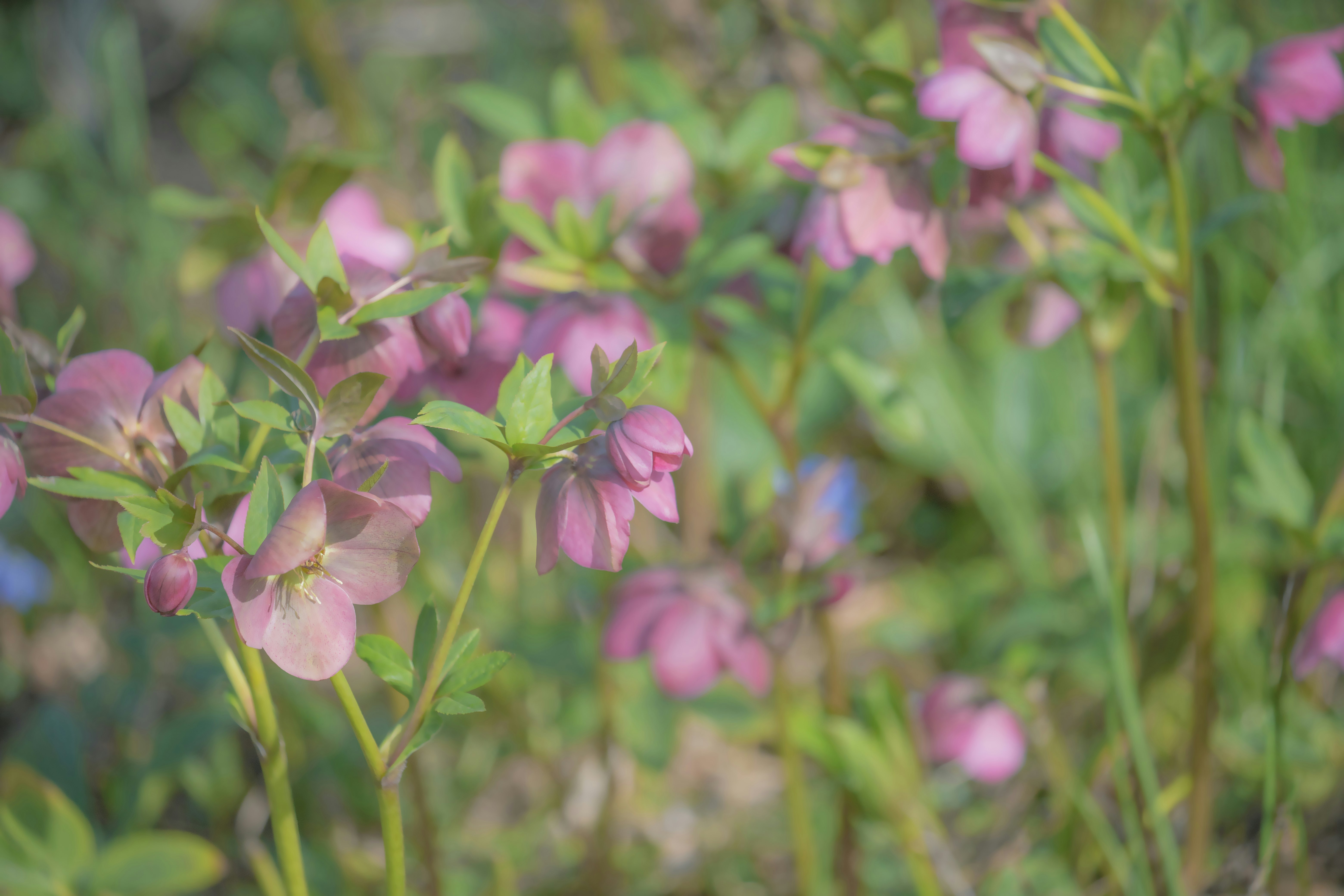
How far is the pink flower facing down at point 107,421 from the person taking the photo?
551 mm

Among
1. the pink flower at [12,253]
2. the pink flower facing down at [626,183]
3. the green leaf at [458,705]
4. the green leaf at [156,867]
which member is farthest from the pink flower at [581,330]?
the green leaf at [156,867]

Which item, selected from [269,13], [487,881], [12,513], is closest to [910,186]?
[487,881]

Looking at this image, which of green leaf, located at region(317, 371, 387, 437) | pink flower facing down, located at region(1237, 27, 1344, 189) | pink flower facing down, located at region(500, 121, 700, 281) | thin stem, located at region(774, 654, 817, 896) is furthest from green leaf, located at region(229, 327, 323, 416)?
pink flower facing down, located at region(1237, 27, 1344, 189)

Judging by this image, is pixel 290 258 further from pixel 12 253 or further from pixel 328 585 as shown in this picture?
pixel 12 253

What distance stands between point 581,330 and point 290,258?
28cm

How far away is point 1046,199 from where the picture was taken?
87cm

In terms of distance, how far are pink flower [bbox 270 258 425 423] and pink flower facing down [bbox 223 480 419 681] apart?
102 mm

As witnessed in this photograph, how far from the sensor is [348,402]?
515mm

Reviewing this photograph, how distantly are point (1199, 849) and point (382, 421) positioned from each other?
31.5 inches

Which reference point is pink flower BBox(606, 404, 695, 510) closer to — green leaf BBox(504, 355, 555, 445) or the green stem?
green leaf BBox(504, 355, 555, 445)

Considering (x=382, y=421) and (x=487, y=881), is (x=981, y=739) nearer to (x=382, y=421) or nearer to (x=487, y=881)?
(x=487, y=881)

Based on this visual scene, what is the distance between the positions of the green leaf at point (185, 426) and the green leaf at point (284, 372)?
58mm

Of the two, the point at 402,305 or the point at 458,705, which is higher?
the point at 402,305

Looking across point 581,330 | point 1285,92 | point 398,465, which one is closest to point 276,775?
point 398,465
